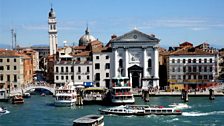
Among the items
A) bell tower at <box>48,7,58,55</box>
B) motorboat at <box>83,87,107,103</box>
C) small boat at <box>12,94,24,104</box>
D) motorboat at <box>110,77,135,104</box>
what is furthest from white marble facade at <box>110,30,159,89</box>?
bell tower at <box>48,7,58,55</box>

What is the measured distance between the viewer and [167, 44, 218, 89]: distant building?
6912cm

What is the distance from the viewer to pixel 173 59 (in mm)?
70000

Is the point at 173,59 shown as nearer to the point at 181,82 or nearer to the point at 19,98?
the point at 181,82

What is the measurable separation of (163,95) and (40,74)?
139 ft

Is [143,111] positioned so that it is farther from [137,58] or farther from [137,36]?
[137,36]

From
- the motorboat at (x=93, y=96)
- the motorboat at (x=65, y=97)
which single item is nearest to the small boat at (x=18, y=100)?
the motorboat at (x=65, y=97)

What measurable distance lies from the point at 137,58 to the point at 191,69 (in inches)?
299

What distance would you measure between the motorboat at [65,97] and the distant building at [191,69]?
60.0 ft

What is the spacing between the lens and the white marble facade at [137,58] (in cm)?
6912

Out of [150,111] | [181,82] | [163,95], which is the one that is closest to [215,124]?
[150,111]

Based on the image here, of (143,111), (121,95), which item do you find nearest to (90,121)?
(143,111)

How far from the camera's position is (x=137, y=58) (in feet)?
229

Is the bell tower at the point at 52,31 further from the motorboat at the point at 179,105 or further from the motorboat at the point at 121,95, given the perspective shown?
the motorboat at the point at 179,105

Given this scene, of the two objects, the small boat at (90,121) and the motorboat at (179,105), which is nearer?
the small boat at (90,121)
